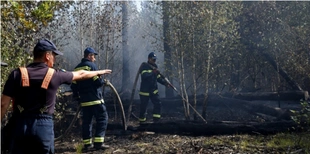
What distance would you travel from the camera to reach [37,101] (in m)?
3.80

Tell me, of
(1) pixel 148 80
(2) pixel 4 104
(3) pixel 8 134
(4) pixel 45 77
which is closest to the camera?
(2) pixel 4 104

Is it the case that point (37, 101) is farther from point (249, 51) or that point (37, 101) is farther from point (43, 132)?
point (249, 51)

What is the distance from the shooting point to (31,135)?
12.2 ft

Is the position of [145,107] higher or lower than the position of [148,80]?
lower

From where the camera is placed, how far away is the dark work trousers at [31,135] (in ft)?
12.2

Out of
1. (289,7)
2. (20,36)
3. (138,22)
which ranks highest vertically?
(138,22)

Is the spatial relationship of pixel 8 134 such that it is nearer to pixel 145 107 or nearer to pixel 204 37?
pixel 145 107

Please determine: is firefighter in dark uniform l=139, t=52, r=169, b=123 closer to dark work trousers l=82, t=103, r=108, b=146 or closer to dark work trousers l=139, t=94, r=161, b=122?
dark work trousers l=139, t=94, r=161, b=122

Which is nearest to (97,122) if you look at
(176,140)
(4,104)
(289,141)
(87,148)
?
(87,148)

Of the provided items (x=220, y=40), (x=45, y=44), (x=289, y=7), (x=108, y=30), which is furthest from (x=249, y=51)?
(x=45, y=44)

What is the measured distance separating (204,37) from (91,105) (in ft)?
12.6

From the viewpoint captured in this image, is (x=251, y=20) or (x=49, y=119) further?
(x=251, y=20)

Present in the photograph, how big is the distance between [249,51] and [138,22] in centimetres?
2916

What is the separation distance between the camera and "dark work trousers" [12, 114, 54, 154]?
3709 mm
